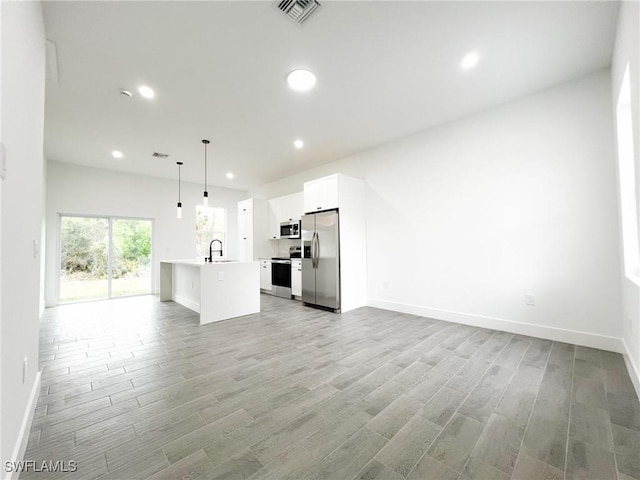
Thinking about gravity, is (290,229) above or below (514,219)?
above

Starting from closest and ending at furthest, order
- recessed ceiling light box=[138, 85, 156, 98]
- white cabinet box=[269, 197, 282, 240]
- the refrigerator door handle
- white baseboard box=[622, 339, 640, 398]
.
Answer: white baseboard box=[622, 339, 640, 398] < recessed ceiling light box=[138, 85, 156, 98] < the refrigerator door handle < white cabinet box=[269, 197, 282, 240]

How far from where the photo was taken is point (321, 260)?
4.93 meters

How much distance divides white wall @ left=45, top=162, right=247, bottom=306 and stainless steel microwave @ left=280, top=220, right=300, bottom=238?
2.60 m

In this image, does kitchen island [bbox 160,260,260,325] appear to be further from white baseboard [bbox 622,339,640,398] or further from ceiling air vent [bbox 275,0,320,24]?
white baseboard [bbox 622,339,640,398]

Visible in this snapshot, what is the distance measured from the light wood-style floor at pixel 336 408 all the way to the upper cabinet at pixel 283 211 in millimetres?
3555

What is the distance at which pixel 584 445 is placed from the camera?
1497 mm

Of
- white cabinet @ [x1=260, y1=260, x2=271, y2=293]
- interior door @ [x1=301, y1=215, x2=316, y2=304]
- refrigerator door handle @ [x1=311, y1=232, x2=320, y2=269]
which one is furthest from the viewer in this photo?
white cabinet @ [x1=260, y1=260, x2=271, y2=293]

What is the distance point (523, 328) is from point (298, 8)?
4.21 metres

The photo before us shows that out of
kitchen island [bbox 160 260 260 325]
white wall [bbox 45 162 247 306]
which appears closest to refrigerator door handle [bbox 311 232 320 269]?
kitchen island [bbox 160 260 260 325]

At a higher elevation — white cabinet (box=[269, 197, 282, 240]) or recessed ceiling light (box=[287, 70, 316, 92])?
recessed ceiling light (box=[287, 70, 316, 92])

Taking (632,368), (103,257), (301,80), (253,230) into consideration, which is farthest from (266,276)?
(632,368)

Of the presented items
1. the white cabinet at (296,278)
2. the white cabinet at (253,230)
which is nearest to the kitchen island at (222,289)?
the white cabinet at (296,278)

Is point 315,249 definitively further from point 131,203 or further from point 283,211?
point 131,203

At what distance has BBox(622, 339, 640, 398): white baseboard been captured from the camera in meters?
2.00
